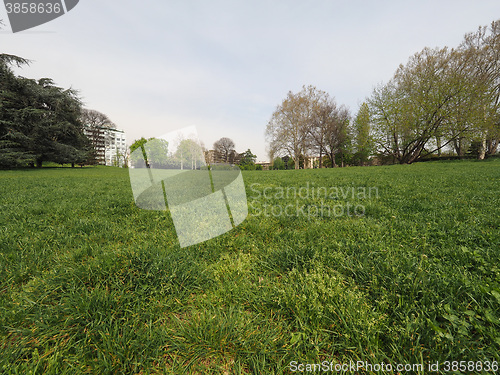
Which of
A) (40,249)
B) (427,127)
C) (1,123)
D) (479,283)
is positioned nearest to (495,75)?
(427,127)

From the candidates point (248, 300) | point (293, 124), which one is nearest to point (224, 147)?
point (293, 124)

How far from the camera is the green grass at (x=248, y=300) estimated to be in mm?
1340

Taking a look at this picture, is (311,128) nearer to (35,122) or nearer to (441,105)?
(441,105)

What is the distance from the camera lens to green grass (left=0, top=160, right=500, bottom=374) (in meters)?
1.34

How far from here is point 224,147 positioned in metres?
74.6

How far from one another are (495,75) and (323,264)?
41794 mm

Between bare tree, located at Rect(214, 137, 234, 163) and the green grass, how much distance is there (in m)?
69.7

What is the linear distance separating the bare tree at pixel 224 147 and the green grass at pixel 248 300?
229 ft

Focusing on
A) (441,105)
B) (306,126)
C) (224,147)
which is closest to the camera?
(441,105)
